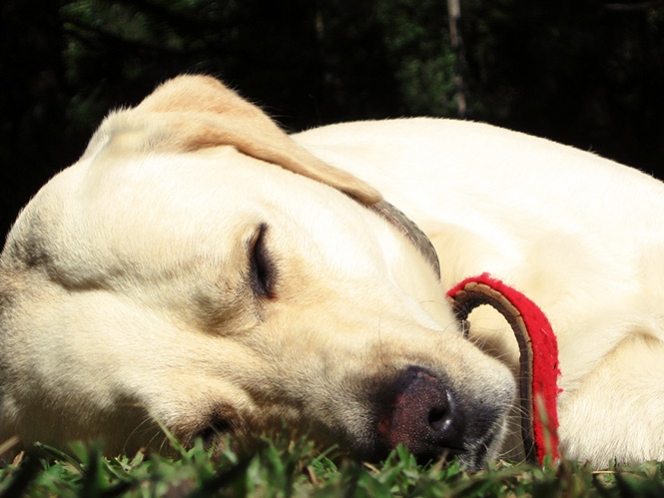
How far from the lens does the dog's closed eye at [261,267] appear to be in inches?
86.8

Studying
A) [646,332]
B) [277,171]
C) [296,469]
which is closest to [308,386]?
[296,469]

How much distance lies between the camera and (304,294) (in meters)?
2.19

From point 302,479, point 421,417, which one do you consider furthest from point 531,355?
point 302,479

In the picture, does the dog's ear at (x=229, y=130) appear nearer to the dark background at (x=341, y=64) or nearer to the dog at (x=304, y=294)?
the dog at (x=304, y=294)

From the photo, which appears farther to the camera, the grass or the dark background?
the dark background

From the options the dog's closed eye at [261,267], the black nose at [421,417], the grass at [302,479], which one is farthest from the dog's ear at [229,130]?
the grass at [302,479]

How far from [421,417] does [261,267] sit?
0.70 metres

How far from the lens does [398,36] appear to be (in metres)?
7.99

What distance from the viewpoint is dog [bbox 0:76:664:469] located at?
6.50ft

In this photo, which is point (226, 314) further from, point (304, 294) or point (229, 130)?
point (229, 130)

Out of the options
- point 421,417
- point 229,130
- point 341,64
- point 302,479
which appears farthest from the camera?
point 341,64

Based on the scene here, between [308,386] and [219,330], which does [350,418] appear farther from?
[219,330]

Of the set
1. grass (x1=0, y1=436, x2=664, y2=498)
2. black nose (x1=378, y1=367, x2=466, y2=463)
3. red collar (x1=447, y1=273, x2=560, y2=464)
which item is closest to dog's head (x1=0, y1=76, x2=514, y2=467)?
black nose (x1=378, y1=367, x2=466, y2=463)

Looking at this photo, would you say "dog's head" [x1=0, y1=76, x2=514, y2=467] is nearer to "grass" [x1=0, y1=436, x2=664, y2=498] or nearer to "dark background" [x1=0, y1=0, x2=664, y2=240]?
"grass" [x1=0, y1=436, x2=664, y2=498]
